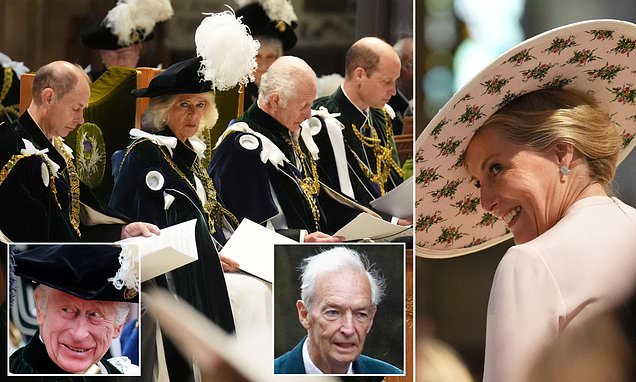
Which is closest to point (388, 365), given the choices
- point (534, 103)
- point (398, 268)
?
point (398, 268)

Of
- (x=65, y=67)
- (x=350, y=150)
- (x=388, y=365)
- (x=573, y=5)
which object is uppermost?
(x=573, y=5)

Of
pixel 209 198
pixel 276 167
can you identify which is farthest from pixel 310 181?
pixel 209 198

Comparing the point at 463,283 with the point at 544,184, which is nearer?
the point at 544,184

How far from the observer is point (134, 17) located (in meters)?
2.97

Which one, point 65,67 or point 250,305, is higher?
point 65,67

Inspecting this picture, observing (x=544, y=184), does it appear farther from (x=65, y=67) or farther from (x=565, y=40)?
(x=65, y=67)

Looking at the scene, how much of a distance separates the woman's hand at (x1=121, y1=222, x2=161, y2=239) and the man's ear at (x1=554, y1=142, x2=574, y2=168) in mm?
1324

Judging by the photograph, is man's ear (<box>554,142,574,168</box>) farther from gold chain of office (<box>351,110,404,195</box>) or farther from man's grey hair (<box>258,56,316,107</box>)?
man's grey hair (<box>258,56,316,107</box>)

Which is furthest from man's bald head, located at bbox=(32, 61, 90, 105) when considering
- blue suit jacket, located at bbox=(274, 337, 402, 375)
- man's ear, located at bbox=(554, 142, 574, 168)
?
man's ear, located at bbox=(554, 142, 574, 168)

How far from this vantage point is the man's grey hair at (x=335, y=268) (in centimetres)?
294

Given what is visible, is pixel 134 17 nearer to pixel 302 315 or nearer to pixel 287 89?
pixel 287 89

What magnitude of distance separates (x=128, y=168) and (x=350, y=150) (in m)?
0.74

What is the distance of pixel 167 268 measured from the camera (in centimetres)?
294

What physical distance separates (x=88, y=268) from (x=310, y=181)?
2.59 ft
